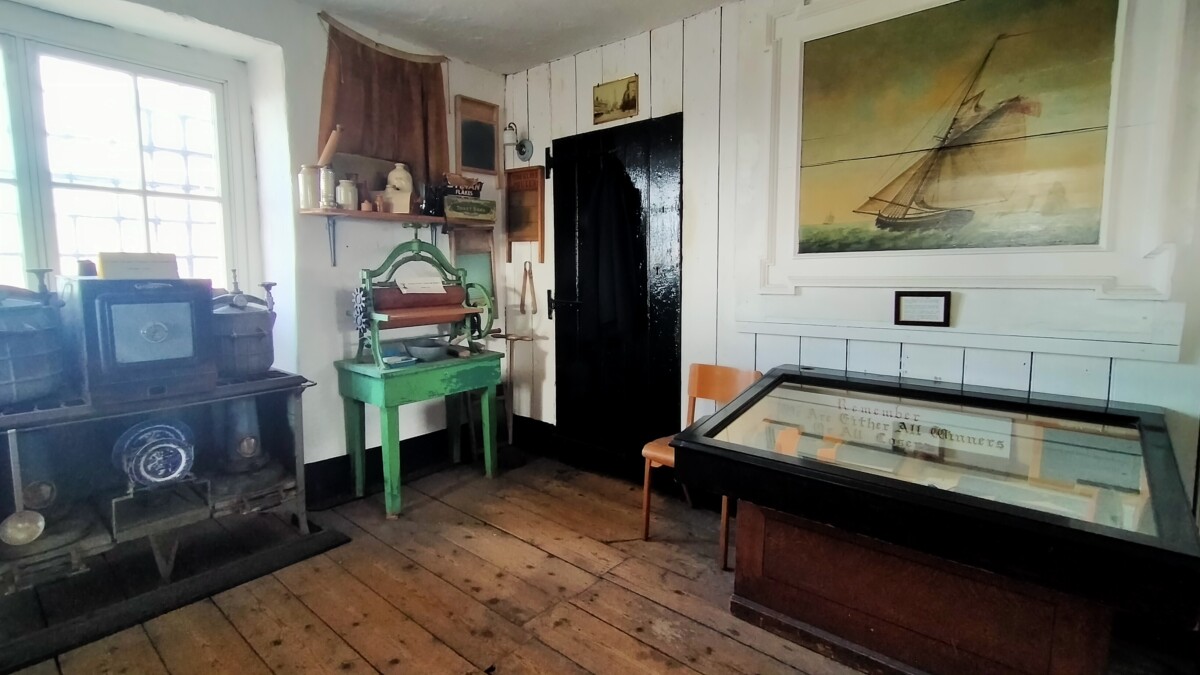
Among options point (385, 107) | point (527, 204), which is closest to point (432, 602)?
point (527, 204)

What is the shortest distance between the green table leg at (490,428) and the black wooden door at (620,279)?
0.49 meters

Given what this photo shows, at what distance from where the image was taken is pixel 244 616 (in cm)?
203

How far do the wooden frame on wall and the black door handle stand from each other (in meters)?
0.88

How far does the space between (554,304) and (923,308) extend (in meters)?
2.03

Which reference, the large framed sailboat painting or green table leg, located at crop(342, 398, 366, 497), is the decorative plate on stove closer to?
green table leg, located at crop(342, 398, 366, 497)

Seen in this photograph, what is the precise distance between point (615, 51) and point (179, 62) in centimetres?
209

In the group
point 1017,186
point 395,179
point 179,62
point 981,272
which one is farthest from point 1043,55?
point 179,62

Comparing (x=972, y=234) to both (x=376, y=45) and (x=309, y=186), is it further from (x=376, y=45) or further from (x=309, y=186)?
(x=376, y=45)

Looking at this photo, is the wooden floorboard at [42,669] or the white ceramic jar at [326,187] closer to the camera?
the wooden floorboard at [42,669]

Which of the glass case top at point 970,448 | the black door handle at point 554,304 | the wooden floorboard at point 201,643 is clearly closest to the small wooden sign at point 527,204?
the black door handle at point 554,304

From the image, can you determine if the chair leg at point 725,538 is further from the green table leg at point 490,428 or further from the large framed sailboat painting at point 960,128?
the green table leg at point 490,428

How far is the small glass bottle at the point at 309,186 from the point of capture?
8.93ft

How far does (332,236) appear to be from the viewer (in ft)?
9.71

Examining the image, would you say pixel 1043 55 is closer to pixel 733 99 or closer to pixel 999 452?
pixel 733 99
